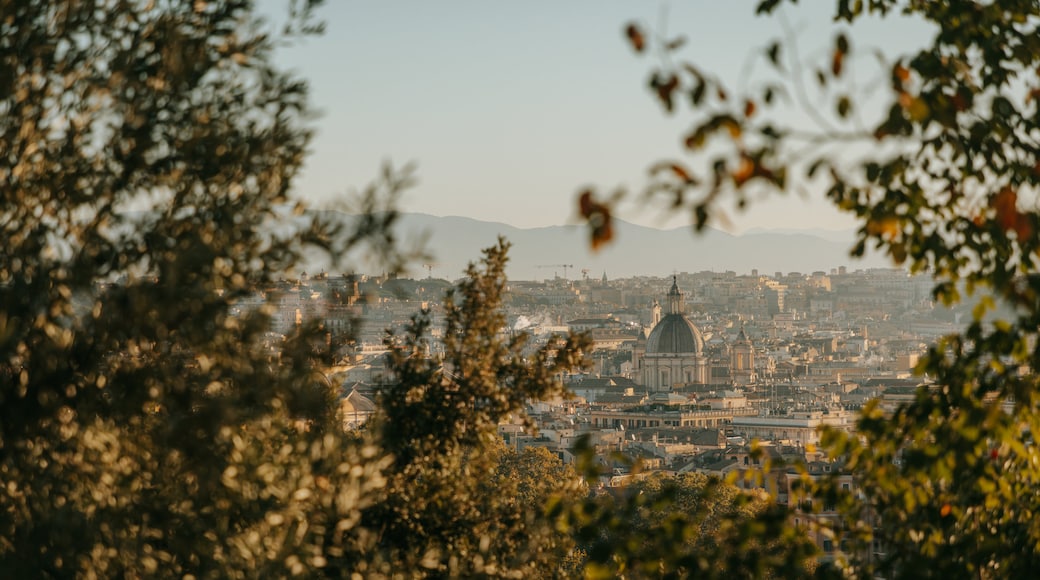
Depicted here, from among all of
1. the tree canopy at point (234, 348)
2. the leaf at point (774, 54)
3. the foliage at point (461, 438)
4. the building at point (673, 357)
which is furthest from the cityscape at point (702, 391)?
the leaf at point (774, 54)

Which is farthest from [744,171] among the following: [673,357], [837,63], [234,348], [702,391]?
[673,357]

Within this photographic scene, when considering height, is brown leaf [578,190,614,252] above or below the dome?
below

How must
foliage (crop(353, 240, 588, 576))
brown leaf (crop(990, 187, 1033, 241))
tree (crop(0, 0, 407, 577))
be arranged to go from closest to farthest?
1. brown leaf (crop(990, 187, 1033, 241))
2. tree (crop(0, 0, 407, 577))
3. foliage (crop(353, 240, 588, 576))

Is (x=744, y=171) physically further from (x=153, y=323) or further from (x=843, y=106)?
(x=153, y=323)

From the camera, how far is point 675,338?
466 feet

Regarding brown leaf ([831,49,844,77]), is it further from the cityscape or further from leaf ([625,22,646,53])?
the cityscape

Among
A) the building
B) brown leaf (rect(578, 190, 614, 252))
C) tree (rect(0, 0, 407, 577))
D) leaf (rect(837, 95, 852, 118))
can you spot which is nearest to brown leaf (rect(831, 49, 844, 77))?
leaf (rect(837, 95, 852, 118))

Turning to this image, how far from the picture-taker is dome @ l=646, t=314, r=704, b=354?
141625 mm

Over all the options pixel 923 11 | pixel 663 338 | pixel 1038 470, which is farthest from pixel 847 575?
pixel 663 338

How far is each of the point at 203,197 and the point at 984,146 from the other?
95.2 inches

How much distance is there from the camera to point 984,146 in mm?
5734

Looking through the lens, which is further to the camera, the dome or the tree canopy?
the dome

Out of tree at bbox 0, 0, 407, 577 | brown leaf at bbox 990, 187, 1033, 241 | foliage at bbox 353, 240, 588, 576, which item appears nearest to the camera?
brown leaf at bbox 990, 187, 1033, 241

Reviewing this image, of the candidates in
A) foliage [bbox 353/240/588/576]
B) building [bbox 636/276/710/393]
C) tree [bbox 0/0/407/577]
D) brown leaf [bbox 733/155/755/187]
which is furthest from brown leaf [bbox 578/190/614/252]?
building [bbox 636/276/710/393]
